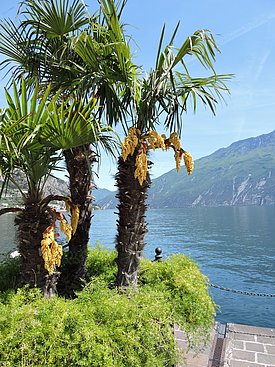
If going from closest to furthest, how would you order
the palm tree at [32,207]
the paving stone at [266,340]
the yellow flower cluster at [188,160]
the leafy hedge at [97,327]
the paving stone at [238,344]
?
the leafy hedge at [97,327] < the palm tree at [32,207] < the yellow flower cluster at [188,160] < the paving stone at [238,344] < the paving stone at [266,340]

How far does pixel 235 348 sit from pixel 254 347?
33 centimetres

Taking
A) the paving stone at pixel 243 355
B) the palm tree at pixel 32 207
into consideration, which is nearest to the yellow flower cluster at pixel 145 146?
the palm tree at pixel 32 207

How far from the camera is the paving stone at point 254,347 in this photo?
548 centimetres

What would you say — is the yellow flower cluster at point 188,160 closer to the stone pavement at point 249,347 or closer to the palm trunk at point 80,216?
the palm trunk at point 80,216

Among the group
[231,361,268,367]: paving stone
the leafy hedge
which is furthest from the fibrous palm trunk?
[231,361,268,367]: paving stone

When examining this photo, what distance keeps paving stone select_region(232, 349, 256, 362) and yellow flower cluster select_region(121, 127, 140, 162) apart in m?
3.61

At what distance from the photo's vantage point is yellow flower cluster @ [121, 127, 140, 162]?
13.8ft

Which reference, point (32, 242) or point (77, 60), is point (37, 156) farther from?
point (77, 60)

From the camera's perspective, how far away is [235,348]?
5559 mm

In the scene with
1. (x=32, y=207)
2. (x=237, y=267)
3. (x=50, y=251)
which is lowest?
(x=237, y=267)

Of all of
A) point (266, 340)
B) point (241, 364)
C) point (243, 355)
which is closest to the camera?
point (241, 364)

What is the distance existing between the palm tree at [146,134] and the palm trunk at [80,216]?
2.64 ft

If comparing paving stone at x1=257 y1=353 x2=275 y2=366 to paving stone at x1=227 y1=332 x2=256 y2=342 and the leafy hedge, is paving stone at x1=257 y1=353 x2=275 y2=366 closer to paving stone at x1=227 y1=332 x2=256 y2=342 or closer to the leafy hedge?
paving stone at x1=227 y1=332 x2=256 y2=342

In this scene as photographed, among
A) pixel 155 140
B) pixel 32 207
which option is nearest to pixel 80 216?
pixel 32 207
